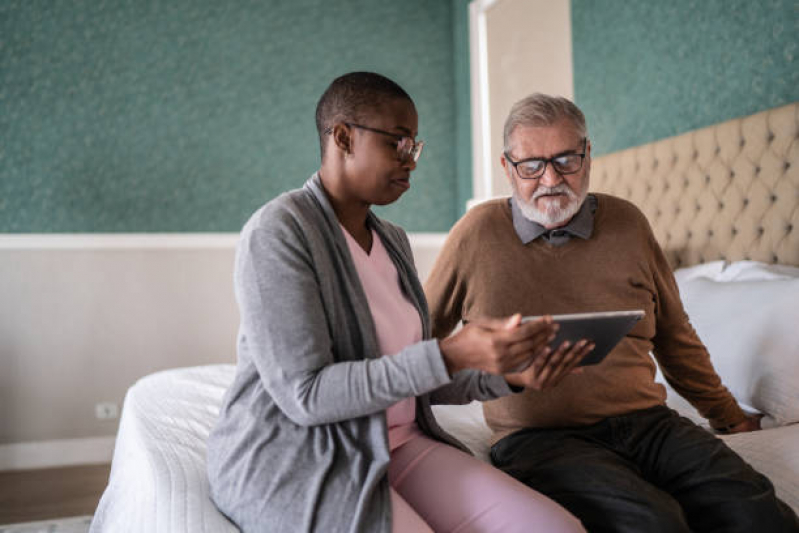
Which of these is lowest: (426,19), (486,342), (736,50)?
(486,342)

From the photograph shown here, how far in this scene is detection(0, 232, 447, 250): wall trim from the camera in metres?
3.48

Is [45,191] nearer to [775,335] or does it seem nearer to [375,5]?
[375,5]

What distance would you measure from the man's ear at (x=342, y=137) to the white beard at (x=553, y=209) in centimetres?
56

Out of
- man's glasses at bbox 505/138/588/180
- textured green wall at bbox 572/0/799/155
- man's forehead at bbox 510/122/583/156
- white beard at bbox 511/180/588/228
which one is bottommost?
white beard at bbox 511/180/588/228

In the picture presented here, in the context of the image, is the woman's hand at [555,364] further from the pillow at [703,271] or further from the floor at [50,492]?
the floor at [50,492]

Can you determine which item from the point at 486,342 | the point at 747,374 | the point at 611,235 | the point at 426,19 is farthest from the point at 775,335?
the point at 426,19

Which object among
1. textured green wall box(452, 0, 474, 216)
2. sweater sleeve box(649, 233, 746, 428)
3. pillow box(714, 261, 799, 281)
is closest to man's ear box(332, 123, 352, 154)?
sweater sleeve box(649, 233, 746, 428)

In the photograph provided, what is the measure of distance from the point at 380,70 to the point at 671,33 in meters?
2.04

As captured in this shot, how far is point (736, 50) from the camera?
7.67ft

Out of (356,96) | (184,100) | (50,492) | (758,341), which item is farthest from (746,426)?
(184,100)

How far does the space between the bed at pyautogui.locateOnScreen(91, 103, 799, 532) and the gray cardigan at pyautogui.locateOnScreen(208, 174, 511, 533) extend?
0.50 ft

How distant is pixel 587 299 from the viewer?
1510 mm

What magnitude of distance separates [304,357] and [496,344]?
0.97ft

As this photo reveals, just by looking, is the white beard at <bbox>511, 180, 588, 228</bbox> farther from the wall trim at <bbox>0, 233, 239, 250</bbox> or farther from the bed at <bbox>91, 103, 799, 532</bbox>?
the wall trim at <bbox>0, 233, 239, 250</bbox>
